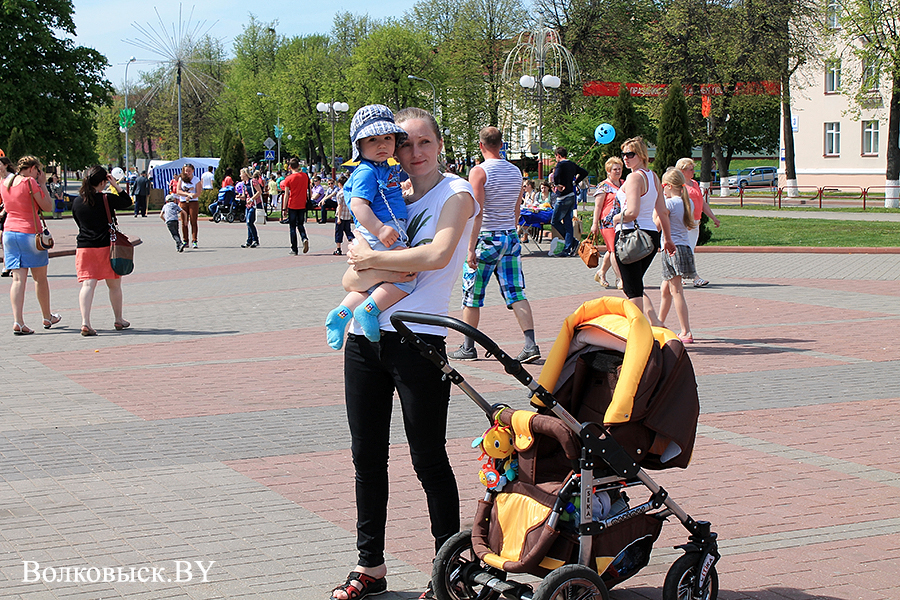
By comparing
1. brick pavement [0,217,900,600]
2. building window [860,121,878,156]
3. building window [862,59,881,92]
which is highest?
building window [862,59,881,92]

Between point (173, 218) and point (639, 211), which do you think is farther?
point (173, 218)

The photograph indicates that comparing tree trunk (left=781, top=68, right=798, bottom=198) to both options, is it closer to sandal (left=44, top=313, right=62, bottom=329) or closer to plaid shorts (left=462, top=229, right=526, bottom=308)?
plaid shorts (left=462, top=229, right=526, bottom=308)

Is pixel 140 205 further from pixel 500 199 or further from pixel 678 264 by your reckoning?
pixel 500 199

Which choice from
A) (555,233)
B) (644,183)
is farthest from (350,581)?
(555,233)

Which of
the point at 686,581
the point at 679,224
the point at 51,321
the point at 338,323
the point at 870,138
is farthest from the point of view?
the point at 870,138

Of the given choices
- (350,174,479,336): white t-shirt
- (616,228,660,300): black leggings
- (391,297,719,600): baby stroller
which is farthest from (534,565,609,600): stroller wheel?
(616,228,660,300): black leggings

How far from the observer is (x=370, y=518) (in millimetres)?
3811

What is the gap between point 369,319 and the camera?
3561 millimetres

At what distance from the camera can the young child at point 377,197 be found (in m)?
3.58

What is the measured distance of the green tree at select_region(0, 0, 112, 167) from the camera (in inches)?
1857

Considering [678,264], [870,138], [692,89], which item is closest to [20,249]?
[678,264]

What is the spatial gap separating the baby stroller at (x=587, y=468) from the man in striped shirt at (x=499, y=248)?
4.89 m

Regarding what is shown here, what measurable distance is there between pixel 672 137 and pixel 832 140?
124 ft

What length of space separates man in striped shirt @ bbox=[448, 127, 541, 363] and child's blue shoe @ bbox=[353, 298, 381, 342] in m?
4.88
